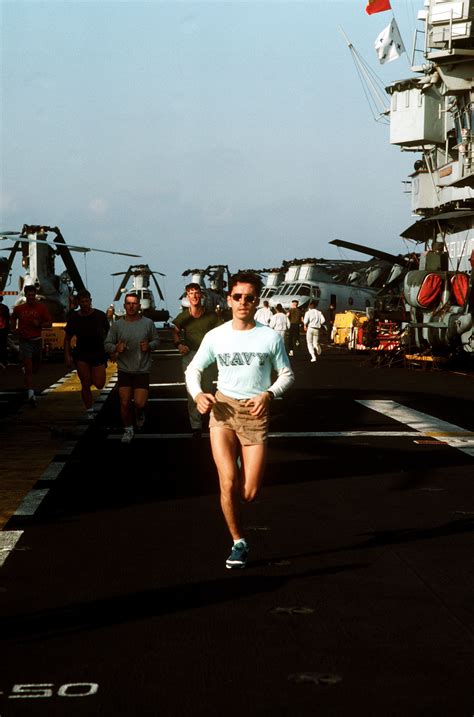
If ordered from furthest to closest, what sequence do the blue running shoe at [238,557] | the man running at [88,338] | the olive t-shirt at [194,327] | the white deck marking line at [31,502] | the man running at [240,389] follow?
the man running at [88,338], the olive t-shirt at [194,327], the white deck marking line at [31,502], the man running at [240,389], the blue running shoe at [238,557]

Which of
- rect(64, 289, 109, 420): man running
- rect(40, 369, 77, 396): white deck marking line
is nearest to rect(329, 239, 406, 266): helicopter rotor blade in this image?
rect(40, 369, 77, 396): white deck marking line

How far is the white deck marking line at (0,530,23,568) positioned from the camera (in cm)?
740

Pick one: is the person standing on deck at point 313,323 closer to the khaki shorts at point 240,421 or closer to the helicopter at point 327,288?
the helicopter at point 327,288

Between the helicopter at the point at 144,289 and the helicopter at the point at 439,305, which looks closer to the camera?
the helicopter at the point at 439,305

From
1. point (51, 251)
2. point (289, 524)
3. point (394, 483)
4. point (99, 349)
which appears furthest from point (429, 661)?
point (51, 251)

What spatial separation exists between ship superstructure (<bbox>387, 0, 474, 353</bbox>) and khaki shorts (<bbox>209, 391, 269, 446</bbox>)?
84.8ft

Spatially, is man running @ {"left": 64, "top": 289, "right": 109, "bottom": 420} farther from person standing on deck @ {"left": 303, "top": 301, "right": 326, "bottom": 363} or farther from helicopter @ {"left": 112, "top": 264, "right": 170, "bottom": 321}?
helicopter @ {"left": 112, "top": 264, "right": 170, "bottom": 321}

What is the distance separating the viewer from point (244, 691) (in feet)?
15.1

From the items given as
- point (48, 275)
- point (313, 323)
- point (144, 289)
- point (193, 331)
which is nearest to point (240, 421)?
point (193, 331)

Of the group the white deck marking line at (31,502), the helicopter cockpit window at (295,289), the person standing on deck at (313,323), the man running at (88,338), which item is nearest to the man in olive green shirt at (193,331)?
the man running at (88,338)

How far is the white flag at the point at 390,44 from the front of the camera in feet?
153

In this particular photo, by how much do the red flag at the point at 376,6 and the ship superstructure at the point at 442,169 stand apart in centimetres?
156

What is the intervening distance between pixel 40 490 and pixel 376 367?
2438 cm

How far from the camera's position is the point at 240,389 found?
7.21 metres
